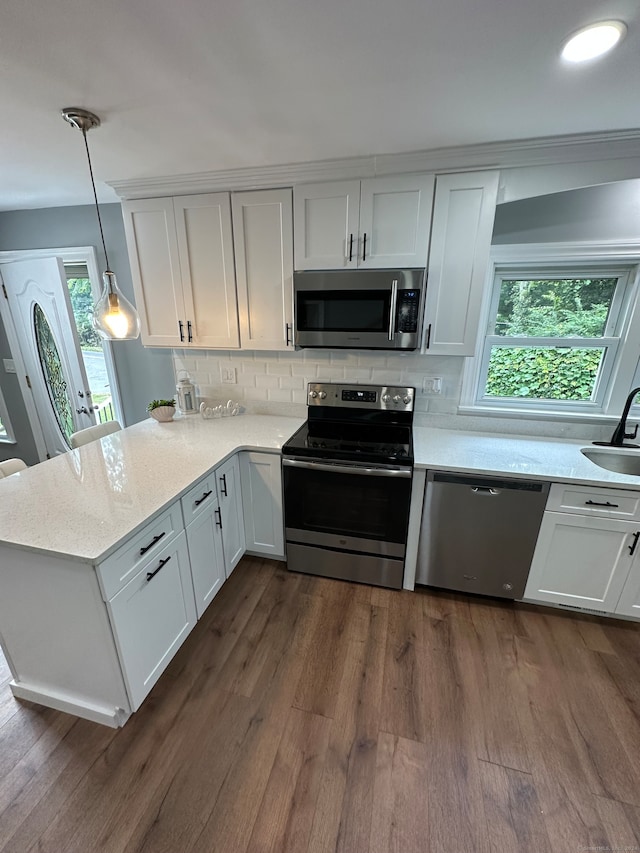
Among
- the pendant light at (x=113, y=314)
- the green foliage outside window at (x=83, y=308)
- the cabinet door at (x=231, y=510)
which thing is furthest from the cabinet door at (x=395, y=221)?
the green foliage outside window at (x=83, y=308)

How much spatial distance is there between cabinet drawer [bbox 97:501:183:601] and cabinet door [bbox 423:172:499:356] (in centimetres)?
164

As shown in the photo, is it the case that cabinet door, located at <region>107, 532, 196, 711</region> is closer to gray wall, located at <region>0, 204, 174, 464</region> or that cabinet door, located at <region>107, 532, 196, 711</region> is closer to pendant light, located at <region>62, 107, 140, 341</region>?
pendant light, located at <region>62, 107, 140, 341</region>

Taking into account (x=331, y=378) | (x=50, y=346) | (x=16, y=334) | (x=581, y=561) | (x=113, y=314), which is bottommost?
(x=581, y=561)

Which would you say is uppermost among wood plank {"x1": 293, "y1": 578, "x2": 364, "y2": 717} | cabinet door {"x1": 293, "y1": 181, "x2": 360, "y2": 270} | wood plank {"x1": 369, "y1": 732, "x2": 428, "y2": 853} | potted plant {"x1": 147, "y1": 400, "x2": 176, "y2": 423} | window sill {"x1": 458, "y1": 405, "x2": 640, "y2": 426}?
cabinet door {"x1": 293, "y1": 181, "x2": 360, "y2": 270}

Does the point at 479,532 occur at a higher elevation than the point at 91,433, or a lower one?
lower

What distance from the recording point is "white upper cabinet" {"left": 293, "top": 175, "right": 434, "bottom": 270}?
1.84 metres

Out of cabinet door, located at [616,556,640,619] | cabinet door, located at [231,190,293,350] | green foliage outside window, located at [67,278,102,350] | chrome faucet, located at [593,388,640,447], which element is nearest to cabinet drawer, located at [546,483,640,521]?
cabinet door, located at [616,556,640,619]

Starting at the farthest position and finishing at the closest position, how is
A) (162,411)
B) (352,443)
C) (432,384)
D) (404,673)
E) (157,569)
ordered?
(162,411), (432,384), (352,443), (404,673), (157,569)

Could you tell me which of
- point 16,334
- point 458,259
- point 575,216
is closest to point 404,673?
point 458,259

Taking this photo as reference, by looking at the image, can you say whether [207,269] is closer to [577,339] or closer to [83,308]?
[83,308]

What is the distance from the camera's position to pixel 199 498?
1723mm

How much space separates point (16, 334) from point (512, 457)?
169 inches

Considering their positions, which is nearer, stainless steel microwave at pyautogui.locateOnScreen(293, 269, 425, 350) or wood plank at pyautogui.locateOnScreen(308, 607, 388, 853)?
wood plank at pyautogui.locateOnScreen(308, 607, 388, 853)

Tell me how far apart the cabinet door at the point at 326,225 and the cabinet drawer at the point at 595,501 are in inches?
65.2
